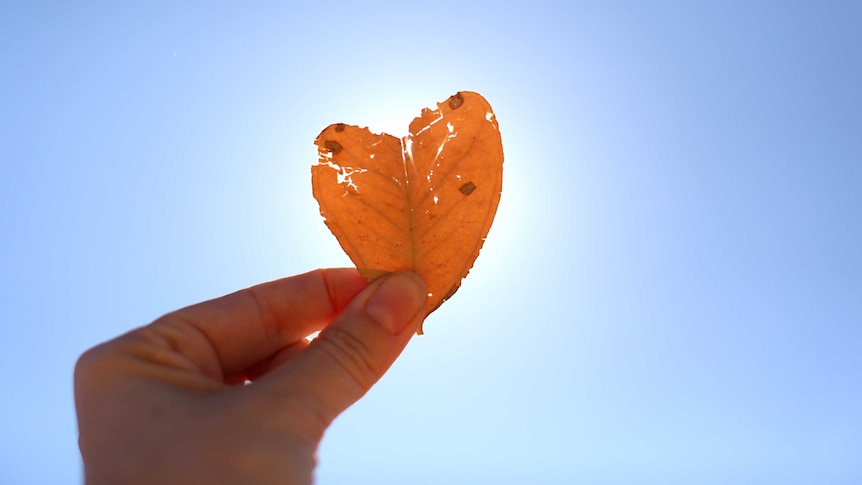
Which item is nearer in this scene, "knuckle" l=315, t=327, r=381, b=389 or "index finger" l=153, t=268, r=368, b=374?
"knuckle" l=315, t=327, r=381, b=389

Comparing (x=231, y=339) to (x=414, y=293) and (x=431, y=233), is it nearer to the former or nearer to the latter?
(x=414, y=293)

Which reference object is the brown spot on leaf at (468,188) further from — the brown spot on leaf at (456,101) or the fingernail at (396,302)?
the fingernail at (396,302)

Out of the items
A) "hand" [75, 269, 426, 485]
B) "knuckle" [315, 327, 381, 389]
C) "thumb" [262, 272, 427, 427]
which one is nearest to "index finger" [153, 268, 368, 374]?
"hand" [75, 269, 426, 485]

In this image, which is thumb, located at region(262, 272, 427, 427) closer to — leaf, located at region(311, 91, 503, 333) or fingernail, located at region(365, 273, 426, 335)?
fingernail, located at region(365, 273, 426, 335)

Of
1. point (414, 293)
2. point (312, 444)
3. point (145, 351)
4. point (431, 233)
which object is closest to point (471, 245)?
point (431, 233)

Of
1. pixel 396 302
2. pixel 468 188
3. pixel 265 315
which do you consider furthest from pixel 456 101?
pixel 265 315

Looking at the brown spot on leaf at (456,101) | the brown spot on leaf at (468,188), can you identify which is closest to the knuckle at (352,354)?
the brown spot on leaf at (468,188)

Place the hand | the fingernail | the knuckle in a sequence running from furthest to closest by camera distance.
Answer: the fingernail, the knuckle, the hand

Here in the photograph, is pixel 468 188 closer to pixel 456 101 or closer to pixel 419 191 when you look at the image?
pixel 419 191
